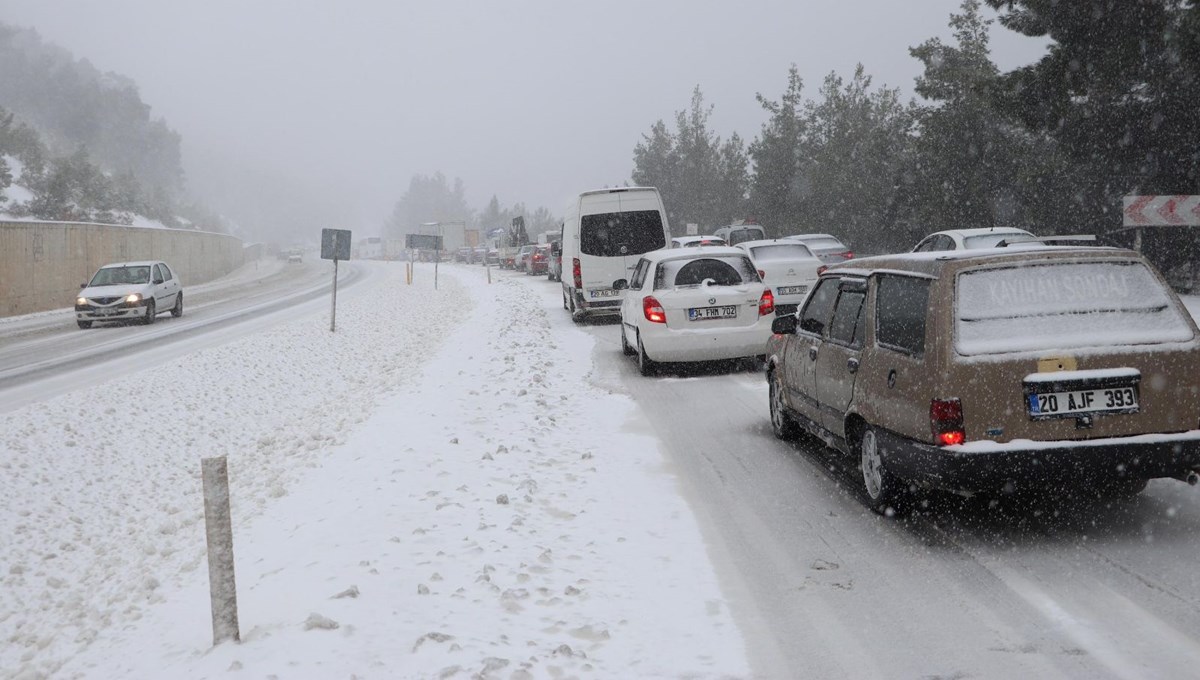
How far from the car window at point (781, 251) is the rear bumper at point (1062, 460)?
14.4 m

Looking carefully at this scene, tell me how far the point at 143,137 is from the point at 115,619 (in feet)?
456

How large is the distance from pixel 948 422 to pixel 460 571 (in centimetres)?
278

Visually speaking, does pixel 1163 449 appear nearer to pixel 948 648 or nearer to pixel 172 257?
pixel 948 648

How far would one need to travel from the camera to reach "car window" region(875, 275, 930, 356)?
19.1ft

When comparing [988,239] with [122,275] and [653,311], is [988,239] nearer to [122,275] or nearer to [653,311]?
[653,311]

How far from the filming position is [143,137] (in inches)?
5118

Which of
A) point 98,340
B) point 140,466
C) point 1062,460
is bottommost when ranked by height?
point 140,466

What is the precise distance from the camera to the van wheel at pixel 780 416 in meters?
8.86

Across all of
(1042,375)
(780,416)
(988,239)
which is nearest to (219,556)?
(1042,375)

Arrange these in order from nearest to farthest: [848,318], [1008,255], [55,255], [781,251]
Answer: [1008,255]
[848,318]
[781,251]
[55,255]

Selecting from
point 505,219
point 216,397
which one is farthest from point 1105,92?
point 505,219

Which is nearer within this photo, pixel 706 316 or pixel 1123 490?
pixel 1123 490

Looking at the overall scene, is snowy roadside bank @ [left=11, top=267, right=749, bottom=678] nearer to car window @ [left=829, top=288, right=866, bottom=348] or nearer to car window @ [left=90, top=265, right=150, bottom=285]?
car window @ [left=829, top=288, right=866, bottom=348]

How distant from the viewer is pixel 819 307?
8.04 m
